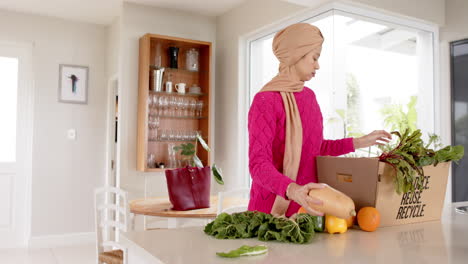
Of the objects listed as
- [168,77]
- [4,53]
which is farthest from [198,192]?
[4,53]

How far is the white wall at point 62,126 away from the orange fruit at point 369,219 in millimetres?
4336

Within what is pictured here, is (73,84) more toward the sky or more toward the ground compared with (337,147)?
more toward the sky

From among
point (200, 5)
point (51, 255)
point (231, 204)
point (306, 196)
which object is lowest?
point (51, 255)

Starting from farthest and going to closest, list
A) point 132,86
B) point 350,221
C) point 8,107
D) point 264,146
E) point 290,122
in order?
point 8,107 < point 132,86 < point 290,122 < point 264,146 < point 350,221

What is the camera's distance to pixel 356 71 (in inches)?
130

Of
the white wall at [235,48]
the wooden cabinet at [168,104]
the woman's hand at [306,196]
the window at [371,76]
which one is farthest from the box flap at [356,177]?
the wooden cabinet at [168,104]

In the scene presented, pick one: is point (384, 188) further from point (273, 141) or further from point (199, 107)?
point (199, 107)

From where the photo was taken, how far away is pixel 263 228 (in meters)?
1.12

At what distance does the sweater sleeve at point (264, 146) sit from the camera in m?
1.33

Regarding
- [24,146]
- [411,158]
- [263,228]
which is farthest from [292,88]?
[24,146]

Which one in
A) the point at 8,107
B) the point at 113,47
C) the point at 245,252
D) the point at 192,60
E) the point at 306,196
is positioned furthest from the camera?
the point at 113,47

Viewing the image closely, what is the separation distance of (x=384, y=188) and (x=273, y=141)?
0.44 metres

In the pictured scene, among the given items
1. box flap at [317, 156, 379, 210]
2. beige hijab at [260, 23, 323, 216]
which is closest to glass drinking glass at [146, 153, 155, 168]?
beige hijab at [260, 23, 323, 216]

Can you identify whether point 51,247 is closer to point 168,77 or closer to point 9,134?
point 9,134
